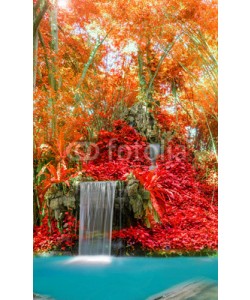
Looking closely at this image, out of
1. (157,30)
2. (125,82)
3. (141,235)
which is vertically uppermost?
(157,30)

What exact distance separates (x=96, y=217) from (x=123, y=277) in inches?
32.6

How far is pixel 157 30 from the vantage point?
5762 mm

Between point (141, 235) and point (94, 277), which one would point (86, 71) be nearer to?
point (141, 235)

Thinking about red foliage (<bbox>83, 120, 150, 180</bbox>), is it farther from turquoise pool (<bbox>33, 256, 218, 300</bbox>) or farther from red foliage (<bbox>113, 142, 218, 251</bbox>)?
turquoise pool (<bbox>33, 256, 218, 300</bbox>)

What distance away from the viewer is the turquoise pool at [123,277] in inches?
216

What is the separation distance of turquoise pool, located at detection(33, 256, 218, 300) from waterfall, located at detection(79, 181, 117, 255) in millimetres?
217

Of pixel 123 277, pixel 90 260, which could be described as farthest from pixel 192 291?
pixel 90 260

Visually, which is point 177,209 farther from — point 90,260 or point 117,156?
point 90,260

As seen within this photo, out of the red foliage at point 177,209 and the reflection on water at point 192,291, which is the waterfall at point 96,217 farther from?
the reflection on water at point 192,291

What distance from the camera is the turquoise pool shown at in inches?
216

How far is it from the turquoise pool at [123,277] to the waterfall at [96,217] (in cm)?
22

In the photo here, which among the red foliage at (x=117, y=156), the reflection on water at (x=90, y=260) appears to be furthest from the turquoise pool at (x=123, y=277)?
the red foliage at (x=117, y=156)
